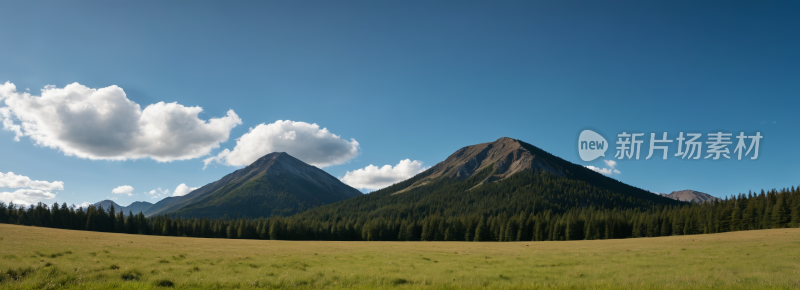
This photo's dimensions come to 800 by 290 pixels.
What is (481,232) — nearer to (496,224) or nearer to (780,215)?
(496,224)

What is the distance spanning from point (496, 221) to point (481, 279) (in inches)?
5150

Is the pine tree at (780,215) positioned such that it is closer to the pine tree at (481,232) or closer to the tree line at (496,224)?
the tree line at (496,224)

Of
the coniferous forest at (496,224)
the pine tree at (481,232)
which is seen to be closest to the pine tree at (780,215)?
the coniferous forest at (496,224)

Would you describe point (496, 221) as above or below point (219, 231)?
above

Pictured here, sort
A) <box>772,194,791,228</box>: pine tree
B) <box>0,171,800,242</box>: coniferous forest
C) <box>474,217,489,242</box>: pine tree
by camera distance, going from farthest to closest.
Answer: <box>474,217,489,242</box>: pine tree, <box>0,171,800,242</box>: coniferous forest, <box>772,194,791,228</box>: pine tree

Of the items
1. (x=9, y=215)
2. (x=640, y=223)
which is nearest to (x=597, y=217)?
(x=640, y=223)

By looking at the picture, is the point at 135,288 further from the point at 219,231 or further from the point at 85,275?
the point at 219,231

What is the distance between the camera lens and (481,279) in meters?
18.5

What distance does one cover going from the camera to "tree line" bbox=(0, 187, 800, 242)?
112 metres

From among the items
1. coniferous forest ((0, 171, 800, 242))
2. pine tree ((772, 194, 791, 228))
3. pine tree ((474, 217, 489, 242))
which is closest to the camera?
pine tree ((772, 194, 791, 228))

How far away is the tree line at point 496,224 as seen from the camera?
111812 mm

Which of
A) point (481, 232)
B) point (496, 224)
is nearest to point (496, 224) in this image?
point (496, 224)

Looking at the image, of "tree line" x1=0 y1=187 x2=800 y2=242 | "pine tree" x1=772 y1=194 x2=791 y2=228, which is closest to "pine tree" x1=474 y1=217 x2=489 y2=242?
"tree line" x1=0 y1=187 x2=800 y2=242

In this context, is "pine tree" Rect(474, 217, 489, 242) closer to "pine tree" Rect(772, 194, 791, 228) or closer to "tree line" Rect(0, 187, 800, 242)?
"tree line" Rect(0, 187, 800, 242)
